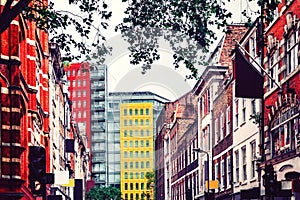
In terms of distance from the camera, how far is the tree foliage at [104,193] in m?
129

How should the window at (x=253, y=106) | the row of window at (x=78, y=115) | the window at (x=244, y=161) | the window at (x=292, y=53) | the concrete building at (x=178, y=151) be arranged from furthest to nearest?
the row of window at (x=78, y=115) < the concrete building at (x=178, y=151) < the window at (x=244, y=161) < the window at (x=253, y=106) < the window at (x=292, y=53)

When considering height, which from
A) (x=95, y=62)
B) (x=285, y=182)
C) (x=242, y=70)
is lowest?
(x=285, y=182)

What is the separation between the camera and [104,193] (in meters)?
136

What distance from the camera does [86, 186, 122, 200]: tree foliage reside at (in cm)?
12890

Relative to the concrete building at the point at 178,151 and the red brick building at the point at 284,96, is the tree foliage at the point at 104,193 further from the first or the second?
the red brick building at the point at 284,96

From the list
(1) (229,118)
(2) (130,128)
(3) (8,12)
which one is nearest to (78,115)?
(2) (130,128)

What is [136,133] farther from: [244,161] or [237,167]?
[244,161]

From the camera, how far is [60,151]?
212 ft

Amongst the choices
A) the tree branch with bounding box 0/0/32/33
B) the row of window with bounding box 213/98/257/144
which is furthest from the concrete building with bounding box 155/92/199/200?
the tree branch with bounding box 0/0/32/33

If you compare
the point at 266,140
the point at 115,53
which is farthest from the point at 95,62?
the point at 266,140

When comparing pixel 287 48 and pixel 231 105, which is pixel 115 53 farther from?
pixel 231 105

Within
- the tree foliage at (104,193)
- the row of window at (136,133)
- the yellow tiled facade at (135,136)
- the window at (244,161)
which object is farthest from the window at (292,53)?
the tree foliage at (104,193)

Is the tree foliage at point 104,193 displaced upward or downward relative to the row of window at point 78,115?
downward

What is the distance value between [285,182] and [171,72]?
708cm
